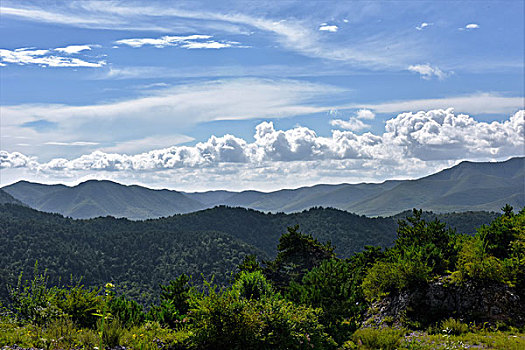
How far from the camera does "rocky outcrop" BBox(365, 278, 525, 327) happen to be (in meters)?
16.0

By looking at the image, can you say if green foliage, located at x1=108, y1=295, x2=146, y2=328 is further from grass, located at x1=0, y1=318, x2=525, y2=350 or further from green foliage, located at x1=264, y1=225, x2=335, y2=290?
green foliage, located at x1=264, y1=225, x2=335, y2=290

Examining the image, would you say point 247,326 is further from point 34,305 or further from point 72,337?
point 34,305

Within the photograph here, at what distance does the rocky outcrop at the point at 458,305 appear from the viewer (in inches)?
631

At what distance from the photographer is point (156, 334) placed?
10711 millimetres

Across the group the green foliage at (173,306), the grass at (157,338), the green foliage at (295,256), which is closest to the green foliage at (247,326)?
the grass at (157,338)

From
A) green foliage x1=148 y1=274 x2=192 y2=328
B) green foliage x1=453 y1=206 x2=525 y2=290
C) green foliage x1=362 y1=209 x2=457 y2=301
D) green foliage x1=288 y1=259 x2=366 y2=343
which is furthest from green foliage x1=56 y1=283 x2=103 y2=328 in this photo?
green foliage x1=453 y1=206 x2=525 y2=290

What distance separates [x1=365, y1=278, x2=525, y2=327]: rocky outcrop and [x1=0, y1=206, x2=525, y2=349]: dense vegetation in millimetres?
67

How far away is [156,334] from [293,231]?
19614 millimetres

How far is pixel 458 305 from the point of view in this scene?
54.7 feet

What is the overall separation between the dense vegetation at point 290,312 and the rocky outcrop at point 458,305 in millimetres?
67

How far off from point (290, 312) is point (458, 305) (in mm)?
10155

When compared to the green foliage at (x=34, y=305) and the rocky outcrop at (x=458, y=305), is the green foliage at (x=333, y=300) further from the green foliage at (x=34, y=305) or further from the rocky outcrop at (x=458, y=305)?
the green foliage at (x=34, y=305)

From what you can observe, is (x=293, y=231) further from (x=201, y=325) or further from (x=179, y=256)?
(x=179, y=256)

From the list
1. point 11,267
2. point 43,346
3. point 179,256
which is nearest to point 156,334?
point 43,346
